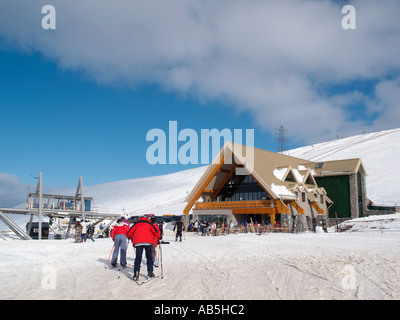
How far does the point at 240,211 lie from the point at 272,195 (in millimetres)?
4492

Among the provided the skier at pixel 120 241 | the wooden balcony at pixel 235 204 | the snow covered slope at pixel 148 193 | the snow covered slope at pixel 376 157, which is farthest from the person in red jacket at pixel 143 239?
the snow covered slope at pixel 148 193

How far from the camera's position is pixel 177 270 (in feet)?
35.1

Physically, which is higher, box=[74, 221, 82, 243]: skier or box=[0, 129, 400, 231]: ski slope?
box=[0, 129, 400, 231]: ski slope

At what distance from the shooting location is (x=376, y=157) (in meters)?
89.1

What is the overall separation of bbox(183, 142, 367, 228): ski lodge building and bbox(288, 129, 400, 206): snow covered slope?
15.2 meters

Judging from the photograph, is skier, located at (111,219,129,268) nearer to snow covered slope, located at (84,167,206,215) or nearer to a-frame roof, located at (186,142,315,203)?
a-frame roof, located at (186,142,315,203)

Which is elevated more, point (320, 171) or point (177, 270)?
point (320, 171)

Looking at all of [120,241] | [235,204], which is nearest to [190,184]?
[235,204]

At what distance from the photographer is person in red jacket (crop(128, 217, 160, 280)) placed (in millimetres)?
9227

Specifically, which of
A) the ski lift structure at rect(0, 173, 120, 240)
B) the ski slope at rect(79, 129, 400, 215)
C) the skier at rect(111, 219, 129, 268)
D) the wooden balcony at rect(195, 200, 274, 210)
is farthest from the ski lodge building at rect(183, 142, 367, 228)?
the skier at rect(111, 219, 129, 268)

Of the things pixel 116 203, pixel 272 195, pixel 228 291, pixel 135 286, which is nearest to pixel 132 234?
pixel 135 286

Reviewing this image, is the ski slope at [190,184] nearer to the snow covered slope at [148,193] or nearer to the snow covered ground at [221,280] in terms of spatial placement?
the snow covered slope at [148,193]

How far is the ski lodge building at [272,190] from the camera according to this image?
38.4 meters
